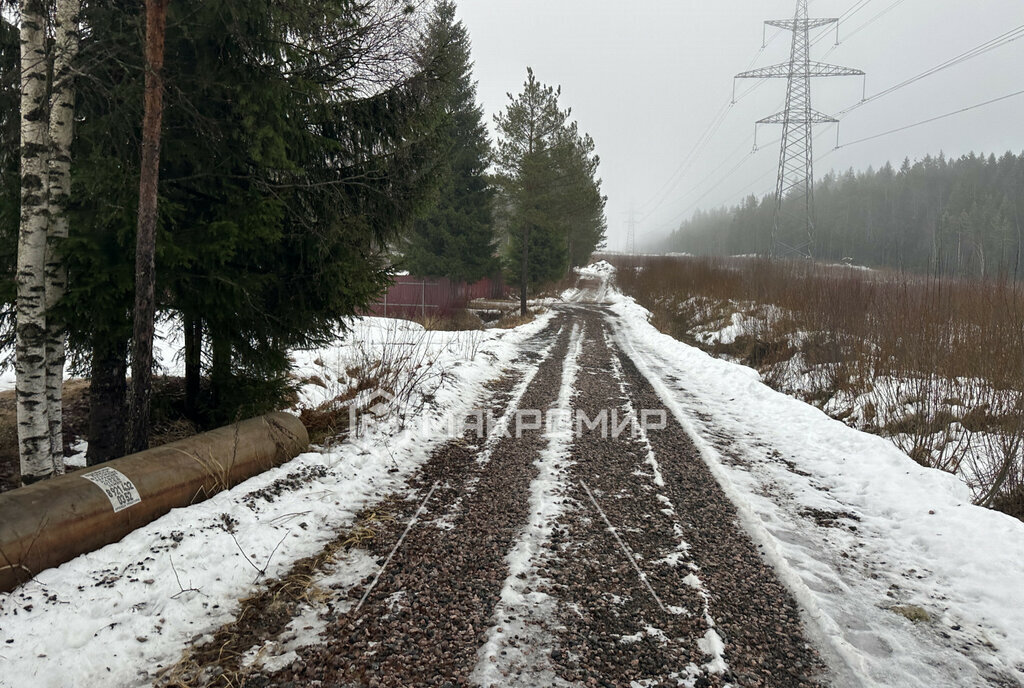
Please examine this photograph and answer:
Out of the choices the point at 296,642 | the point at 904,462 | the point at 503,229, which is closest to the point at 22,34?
the point at 296,642

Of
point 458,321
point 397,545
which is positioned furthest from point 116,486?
point 458,321

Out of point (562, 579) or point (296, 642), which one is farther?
point (562, 579)

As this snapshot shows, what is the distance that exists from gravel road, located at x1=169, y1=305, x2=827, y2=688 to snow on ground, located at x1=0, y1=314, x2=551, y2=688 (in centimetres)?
23

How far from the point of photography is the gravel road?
248 centimetres

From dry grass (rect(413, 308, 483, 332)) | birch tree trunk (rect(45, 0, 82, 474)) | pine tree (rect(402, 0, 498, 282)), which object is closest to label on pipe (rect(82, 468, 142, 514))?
birch tree trunk (rect(45, 0, 82, 474))

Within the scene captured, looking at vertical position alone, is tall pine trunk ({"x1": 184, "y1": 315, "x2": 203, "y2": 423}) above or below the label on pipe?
above

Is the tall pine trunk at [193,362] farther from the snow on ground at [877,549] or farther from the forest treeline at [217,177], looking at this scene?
the snow on ground at [877,549]

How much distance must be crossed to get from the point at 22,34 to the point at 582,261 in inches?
2082

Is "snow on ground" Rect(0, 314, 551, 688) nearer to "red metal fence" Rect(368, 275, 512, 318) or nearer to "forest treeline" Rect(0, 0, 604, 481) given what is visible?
"forest treeline" Rect(0, 0, 604, 481)

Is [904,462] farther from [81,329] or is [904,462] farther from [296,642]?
[81,329]

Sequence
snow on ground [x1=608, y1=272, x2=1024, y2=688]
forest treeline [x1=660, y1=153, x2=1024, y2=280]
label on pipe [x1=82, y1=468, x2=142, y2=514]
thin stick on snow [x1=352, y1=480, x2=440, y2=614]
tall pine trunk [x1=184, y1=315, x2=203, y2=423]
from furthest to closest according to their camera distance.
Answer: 1. forest treeline [x1=660, y1=153, x2=1024, y2=280]
2. tall pine trunk [x1=184, y1=315, x2=203, y2=423]
3. label on pipe [x1=82, y1=468, x2=142, y2=514]
4. thin stick on snow [x1=352, y1=480, x2=440, y2=614]
5. snow on ground [x1=608, y1=272, x2=1024, y2=688]

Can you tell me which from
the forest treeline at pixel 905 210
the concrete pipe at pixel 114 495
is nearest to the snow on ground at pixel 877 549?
the concrete pipe at pixel 114 495

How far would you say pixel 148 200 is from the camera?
391cm

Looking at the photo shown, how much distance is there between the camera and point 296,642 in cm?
265
